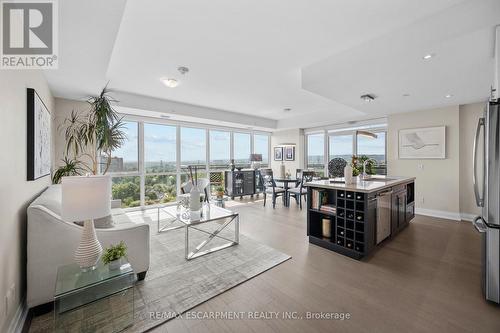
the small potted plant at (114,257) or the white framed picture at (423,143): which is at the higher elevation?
the white framed picture at (423,143)

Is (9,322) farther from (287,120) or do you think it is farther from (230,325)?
(287,120)

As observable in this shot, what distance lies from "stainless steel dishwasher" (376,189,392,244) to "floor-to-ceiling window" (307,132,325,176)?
13.5ft

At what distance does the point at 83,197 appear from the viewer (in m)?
1.56

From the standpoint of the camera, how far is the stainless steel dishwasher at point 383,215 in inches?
116

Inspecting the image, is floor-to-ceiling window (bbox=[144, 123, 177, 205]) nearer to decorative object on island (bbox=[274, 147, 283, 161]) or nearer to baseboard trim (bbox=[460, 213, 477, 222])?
decorative object on island (bbox=[274, 147, 283, 161])

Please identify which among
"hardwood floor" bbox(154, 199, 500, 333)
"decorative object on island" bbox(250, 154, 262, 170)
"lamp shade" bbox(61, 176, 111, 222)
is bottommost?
"hardwood floor" bbox(154, 199, 500, 333)

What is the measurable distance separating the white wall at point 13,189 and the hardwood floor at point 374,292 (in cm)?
117

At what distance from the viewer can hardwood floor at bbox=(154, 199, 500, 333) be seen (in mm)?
1683

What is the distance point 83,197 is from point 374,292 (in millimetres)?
2738

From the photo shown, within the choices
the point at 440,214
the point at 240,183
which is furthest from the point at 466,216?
the point at 240,183

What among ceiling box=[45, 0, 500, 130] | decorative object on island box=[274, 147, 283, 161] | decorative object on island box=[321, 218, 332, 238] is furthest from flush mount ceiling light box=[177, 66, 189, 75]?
decorative object on island box=[274, 147, 283, 161]

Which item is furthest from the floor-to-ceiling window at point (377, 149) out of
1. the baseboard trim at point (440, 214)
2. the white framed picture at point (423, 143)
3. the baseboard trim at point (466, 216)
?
the baseboard trim at point (466, 216)

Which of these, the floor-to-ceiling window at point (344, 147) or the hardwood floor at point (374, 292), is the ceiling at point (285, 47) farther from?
the hardwood floor at point (374, 292)

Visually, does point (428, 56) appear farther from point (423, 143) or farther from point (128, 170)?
point (128, 170)
